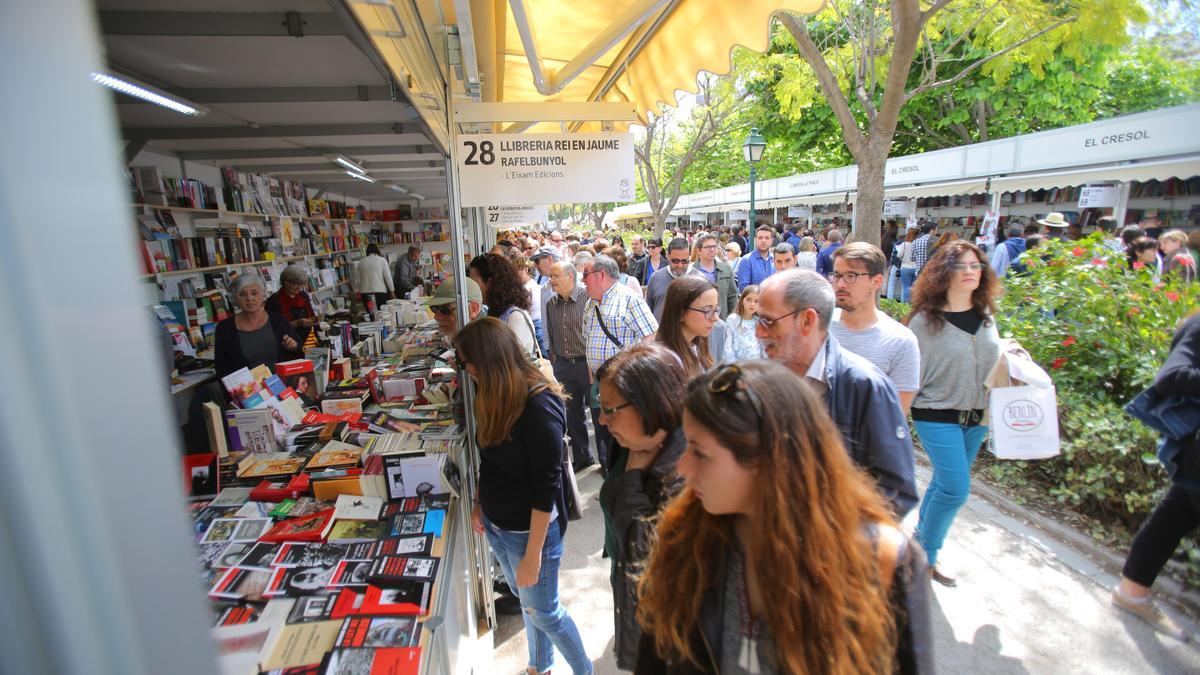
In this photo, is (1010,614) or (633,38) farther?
(633,38)

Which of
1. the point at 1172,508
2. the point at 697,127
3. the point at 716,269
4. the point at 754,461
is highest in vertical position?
the point at 697,127

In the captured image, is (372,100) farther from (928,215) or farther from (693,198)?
(693,198)

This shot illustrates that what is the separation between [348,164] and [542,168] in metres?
4.11

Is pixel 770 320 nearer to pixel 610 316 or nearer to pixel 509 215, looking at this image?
pixel 610 316

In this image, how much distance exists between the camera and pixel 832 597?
1.11 m

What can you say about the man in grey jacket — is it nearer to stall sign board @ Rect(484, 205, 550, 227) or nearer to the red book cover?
stall sign board @ Rect(484, 205, 550, 227)

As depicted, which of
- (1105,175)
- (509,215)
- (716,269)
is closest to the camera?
(716,269)

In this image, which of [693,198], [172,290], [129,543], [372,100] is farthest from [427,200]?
[693,198]

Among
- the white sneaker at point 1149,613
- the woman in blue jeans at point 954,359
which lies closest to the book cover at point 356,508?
the woman in blue jeans at point 954,359

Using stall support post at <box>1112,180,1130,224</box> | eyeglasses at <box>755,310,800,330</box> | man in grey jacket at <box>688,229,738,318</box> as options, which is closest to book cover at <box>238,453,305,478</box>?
eyeglasses at <box>755,310,800,330</box>

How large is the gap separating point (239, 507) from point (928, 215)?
20.9m

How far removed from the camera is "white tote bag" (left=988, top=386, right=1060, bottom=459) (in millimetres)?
2947

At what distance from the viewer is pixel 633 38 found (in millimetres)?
3832

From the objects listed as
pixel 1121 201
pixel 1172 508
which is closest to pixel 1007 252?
pixel 1121 201
